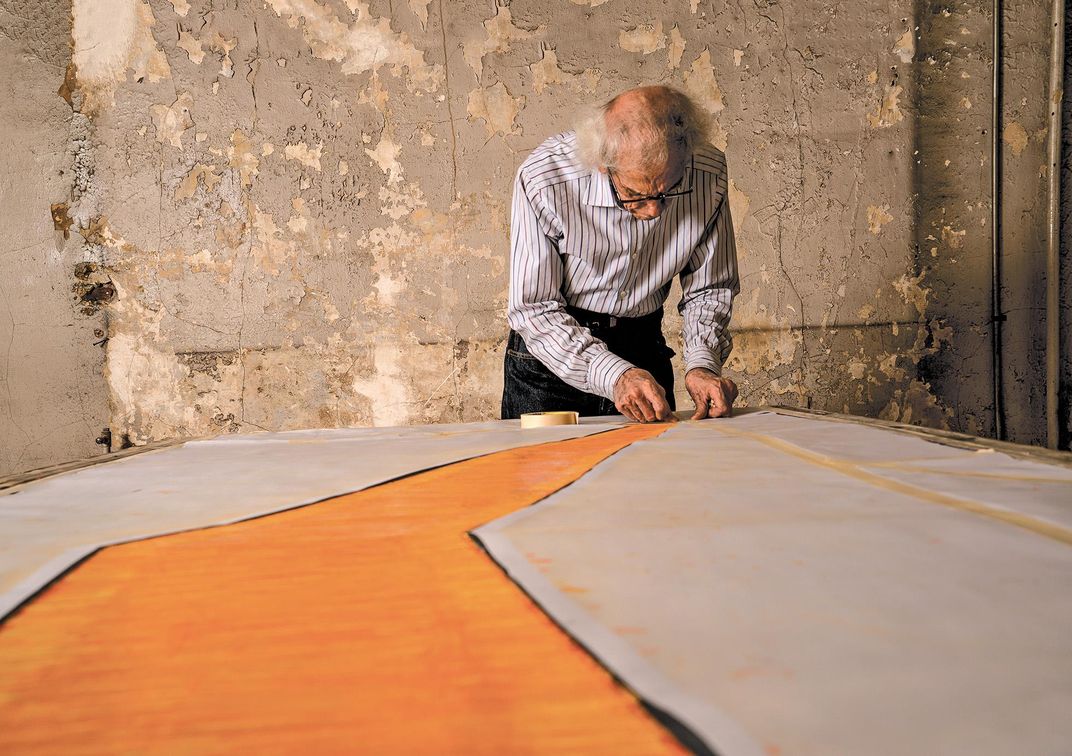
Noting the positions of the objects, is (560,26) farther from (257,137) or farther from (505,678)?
(505,678)

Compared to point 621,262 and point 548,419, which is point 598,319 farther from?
point 548,419

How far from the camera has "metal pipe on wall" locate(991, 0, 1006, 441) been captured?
3359 millimetres

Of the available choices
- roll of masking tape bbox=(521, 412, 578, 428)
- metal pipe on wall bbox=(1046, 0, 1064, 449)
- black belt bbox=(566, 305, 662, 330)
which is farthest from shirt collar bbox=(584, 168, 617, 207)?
metal pipe on wall bbox=(1046, 0, 1064, 449)

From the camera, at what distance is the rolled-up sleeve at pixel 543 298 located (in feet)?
6.77

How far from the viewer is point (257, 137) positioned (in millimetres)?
3354

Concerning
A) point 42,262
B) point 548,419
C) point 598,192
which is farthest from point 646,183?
point 42,262

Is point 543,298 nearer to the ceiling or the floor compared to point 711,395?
nearer to the ceiling

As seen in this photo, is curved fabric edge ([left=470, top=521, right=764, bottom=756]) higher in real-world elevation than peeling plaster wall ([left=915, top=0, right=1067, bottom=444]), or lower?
lower

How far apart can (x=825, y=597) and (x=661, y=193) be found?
62.5 inches

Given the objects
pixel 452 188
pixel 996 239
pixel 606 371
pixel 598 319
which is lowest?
pixel 606 371

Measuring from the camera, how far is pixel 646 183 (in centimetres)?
197

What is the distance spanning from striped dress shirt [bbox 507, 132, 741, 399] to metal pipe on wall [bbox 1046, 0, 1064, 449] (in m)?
1.89

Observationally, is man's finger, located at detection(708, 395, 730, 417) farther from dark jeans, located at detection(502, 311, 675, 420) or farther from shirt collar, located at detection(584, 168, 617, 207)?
shirt collar, located at detection(584, 168, 617, 207)

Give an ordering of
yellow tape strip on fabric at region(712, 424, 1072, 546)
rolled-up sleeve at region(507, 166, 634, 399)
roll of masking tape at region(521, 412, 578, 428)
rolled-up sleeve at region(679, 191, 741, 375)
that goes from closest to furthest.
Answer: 1. yellow tape strip on fabric at region(712, 424, 1072, 546)
2. roll of masking tape at region(521, 412, 578, 428)
3. rolled-up sleeve at region(507, 166, 634, 399)
4. rolled-up sleeve at region(679, 191, 741, 375)
